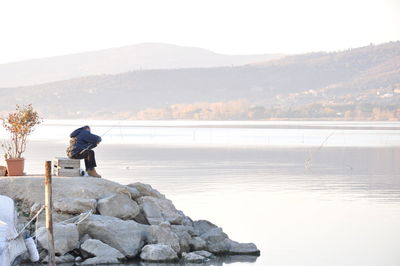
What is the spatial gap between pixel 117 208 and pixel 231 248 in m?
2.32

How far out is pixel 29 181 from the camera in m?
18.0

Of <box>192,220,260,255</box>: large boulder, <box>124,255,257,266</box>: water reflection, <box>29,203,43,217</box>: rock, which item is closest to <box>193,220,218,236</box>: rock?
<box>192,220,260,255</box>: large boulder

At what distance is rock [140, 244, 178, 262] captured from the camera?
53.8 ft

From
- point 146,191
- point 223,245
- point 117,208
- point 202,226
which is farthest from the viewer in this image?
point 146,191

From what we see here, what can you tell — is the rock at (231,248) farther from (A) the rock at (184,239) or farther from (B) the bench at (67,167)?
(B) the bench at (67,167)

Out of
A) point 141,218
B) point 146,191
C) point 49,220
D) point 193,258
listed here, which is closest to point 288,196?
point 146,191

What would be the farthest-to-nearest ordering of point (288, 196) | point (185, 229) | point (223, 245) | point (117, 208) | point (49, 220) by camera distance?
point (288, 196) → point (185, 229) → point (117, 208) → point (223, 245) → point (49, 220)

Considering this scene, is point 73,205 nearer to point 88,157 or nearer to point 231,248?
point 88,157

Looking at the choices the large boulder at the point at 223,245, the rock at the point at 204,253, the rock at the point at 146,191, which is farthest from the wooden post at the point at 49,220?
the rock at the point at 146,191

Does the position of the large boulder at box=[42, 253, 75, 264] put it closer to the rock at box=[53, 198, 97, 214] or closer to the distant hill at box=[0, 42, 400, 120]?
the rock at box=[53, 198, 97, 214]

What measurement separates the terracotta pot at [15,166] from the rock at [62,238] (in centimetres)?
295

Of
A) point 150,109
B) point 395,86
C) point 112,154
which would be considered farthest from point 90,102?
point 112,154

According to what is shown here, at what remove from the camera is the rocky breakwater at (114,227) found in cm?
1639

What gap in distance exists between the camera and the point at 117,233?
16766 millimetres
